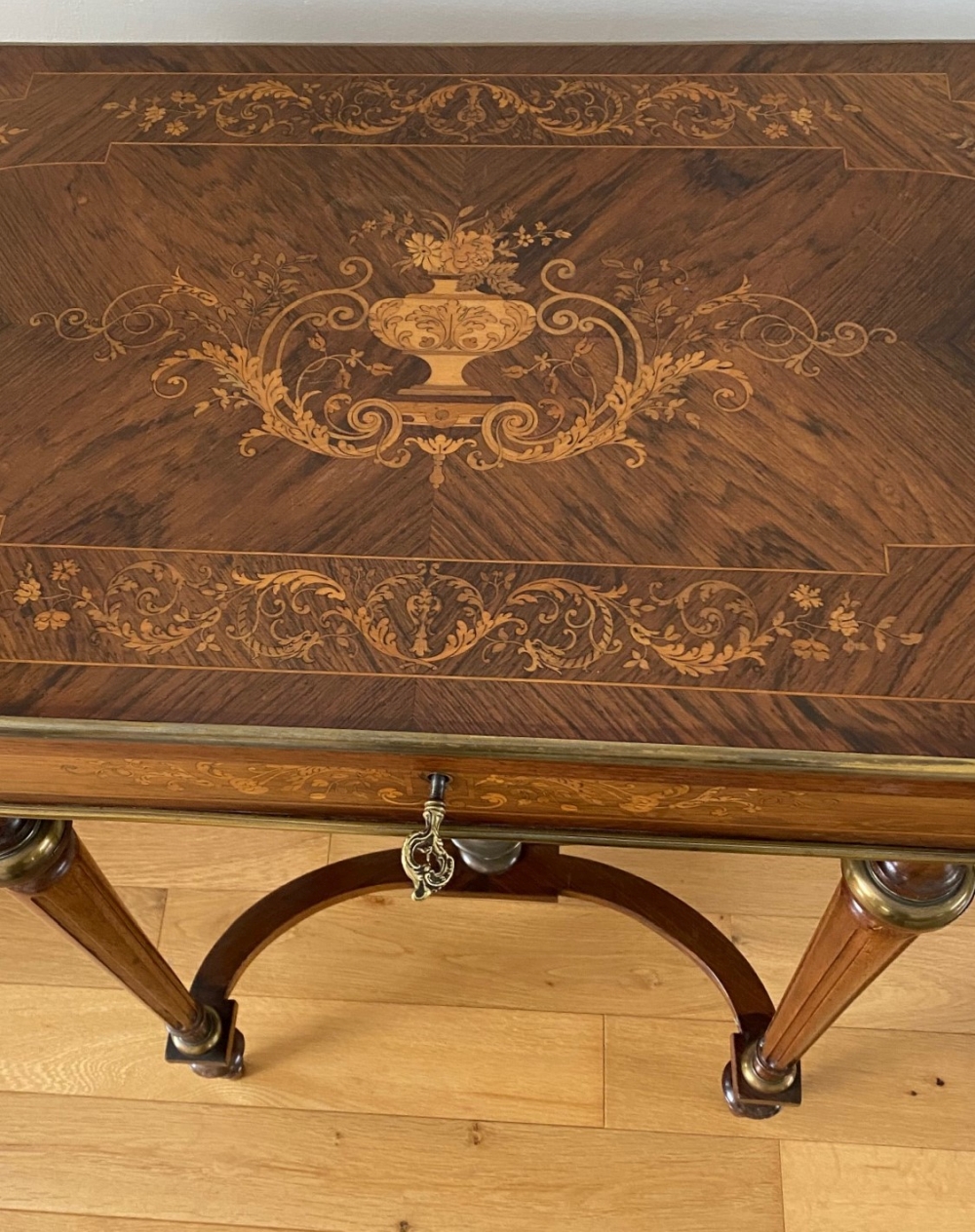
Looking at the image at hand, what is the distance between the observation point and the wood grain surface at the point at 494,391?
62 cm

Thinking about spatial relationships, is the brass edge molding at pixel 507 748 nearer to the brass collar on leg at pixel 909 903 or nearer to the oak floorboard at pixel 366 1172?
the brass collar on leg at pixel 909 903

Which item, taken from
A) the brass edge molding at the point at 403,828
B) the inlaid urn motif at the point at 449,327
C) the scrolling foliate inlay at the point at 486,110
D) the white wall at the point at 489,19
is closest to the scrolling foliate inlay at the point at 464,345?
the inlaid urn motif at the point at 449,327

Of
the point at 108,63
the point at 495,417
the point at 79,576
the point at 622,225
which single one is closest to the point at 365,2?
the point at 108,63

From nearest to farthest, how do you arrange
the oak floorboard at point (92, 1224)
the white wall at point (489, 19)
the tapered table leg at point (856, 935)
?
the tapered table leg at point (856, 935)
the white wall at point (489, 19)
the oak floorboard at point (92, 1224)

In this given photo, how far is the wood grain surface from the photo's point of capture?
0.62 m

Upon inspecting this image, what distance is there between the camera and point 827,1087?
3.69ft

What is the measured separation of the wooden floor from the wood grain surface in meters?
0.69

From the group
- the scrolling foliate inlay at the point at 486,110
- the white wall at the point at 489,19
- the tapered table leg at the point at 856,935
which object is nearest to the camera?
the tapered table leg at the point at 856,935

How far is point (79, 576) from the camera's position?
66 centimetres

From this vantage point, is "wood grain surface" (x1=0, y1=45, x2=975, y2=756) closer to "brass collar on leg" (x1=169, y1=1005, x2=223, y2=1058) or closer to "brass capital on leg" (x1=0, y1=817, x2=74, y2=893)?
"brass capital on leg" (x1=0, y1=817, x2=74, y2=893)

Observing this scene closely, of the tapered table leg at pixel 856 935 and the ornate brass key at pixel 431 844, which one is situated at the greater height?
the ornate brass key at pixel 431 844

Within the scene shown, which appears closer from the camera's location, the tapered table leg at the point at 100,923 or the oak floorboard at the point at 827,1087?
the tapered table leg at the point at 100,923

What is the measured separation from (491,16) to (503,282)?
393 mm

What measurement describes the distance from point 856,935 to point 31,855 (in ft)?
1.90
